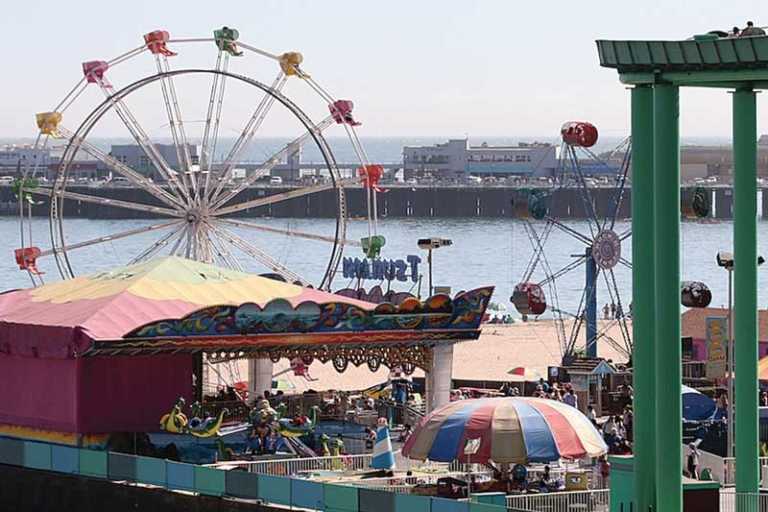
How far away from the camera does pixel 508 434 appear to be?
3475 cm

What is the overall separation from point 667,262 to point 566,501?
28.5 feet

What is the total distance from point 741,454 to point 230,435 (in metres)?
16.3

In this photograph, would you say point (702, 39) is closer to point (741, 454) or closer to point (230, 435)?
point (741, 454)

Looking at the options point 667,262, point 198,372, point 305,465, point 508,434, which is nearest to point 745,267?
point 667,262

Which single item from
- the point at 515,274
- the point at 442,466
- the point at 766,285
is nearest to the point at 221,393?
the point at 442,466

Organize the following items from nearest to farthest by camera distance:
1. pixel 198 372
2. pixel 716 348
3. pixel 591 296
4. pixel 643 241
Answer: pixel 643 241 → pixel 198 372 → pixel 716 348 → pixel 591 296

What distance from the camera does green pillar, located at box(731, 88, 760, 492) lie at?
27.8 metres

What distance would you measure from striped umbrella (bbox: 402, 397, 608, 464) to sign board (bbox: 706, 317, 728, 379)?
16.9 meters

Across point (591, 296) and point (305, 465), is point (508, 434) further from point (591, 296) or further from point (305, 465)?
point (591, 296)

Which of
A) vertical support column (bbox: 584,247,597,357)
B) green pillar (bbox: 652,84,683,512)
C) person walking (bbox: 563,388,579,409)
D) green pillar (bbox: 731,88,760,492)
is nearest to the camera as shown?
green pillar (bbox: 652,84,683,512)

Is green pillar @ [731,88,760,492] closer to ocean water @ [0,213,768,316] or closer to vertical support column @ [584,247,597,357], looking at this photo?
vertical support column @ [584,247,597,357]

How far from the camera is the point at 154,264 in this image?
47094 millimetres

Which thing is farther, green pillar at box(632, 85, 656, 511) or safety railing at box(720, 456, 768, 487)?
safety railing at box(720, 456, 768, 487)

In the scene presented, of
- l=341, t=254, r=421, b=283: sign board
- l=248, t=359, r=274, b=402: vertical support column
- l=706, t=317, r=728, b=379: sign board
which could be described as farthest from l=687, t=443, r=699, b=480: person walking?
l=341, t=254, r=421, b=283: sign board
